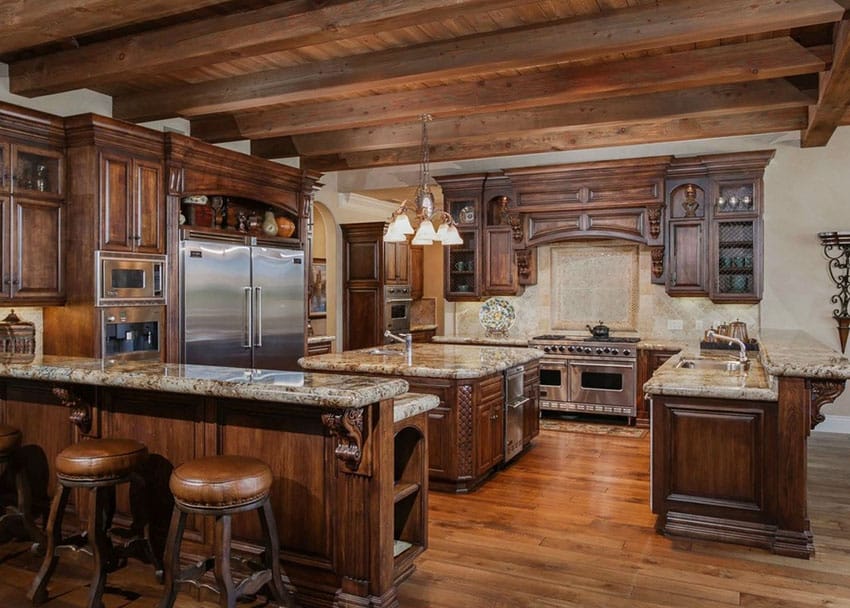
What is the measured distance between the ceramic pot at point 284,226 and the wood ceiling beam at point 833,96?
4.55m

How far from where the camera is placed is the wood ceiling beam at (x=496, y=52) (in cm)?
322

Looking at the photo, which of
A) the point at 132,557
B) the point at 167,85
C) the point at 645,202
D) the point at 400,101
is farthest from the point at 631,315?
the point at 132,557

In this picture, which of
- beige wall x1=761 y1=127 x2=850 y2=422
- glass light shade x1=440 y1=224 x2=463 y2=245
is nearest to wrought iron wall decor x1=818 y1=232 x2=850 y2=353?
beige wall x1=761 y1=127 x2=850 y2=422

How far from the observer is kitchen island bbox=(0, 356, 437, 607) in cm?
257

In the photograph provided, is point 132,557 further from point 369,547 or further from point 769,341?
point 769,341

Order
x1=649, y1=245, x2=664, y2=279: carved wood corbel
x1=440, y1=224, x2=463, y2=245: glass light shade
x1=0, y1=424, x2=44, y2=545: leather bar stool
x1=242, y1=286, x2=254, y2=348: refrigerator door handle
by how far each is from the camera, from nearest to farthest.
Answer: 1. x1=0, y1=424, x2=44, y2=545: leather bar stool
2. x1=440, y1=224, x2=463, y2=245: glass light shade
3. x1=242, y1=286, x2=254, y2=348: refrigerator door handle
4. x1=649, y1=245, x2=664, y2=279: carved wood corbel

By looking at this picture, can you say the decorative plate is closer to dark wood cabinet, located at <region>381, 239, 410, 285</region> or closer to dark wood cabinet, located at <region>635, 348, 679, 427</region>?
dark wood cabinet, located at <region>635, 348, 679, 427</region>

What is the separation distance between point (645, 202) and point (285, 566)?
5.34 meters

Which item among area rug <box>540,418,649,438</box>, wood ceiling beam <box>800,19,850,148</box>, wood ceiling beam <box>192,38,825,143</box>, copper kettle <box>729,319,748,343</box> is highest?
wood ceiling beam <box>192,38,825,143</box>

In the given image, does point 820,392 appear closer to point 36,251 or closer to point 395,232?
point 395,232

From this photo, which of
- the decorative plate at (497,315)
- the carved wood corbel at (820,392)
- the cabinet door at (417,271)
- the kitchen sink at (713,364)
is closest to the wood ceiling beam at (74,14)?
the carved wood corbel at (820,392)

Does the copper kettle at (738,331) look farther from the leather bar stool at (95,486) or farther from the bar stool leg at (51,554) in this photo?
the bar stool leg at (51,554)

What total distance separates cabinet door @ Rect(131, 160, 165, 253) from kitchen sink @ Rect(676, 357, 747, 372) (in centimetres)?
396

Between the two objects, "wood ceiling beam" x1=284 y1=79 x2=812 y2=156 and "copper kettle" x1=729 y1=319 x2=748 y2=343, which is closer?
"wood ceiling beam" x1=284 y1=79 x2=812 y2=156
